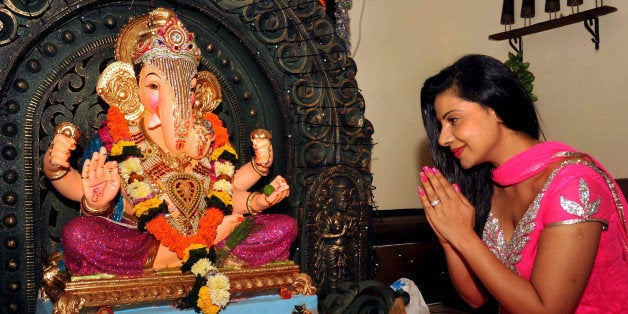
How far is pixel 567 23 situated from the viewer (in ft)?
14.9

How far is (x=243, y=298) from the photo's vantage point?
2.91m

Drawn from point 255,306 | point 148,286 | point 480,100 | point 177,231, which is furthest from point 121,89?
point 480,100

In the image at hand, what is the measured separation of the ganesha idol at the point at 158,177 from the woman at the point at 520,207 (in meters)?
0.79

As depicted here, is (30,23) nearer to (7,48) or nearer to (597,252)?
(7,48)

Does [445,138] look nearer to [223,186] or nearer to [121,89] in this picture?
[223,186]

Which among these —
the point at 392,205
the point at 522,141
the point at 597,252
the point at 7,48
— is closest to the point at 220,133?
the point at 7,48

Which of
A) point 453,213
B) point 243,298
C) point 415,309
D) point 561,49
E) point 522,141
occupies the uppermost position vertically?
point 561,49

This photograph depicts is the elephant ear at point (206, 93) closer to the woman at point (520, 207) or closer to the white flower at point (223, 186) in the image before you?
the white flower at point (223, 186)

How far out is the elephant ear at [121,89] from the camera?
2.87 metres

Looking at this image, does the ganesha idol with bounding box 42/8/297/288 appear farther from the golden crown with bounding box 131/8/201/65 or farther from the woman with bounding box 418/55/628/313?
the woman with bounding box 418/55/628/313

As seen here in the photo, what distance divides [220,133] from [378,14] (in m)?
2.34

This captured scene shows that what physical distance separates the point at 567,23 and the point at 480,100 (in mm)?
2346

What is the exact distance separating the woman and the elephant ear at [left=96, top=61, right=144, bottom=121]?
1.26m

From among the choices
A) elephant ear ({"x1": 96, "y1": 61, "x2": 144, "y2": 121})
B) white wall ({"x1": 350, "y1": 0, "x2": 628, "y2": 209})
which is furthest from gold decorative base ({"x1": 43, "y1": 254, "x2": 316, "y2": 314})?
white wall ({"x1": 350, "y1": 0, "x2": 628, "y2": 209})
